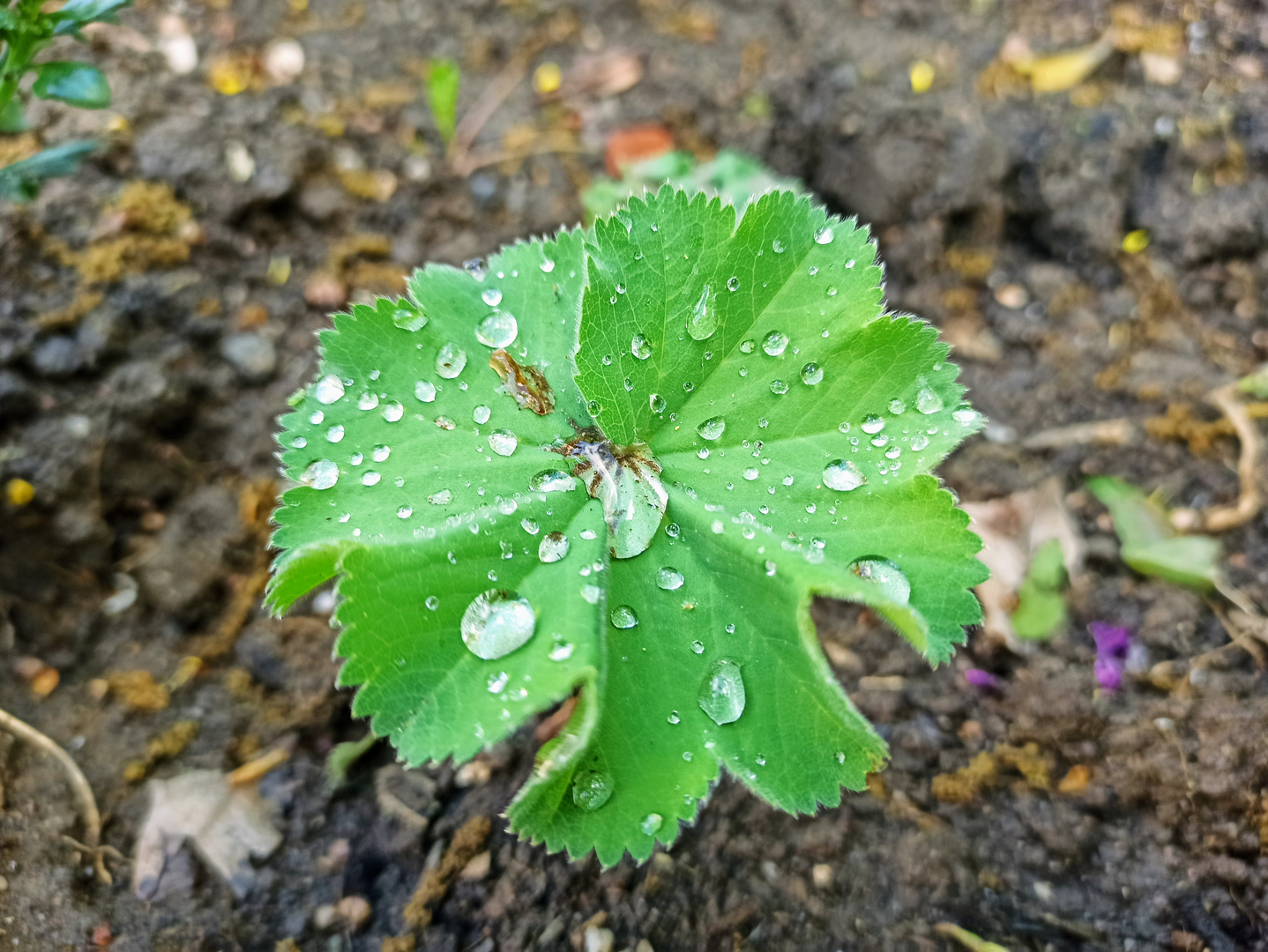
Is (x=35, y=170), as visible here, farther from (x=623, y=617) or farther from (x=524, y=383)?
(x=623, y=617)

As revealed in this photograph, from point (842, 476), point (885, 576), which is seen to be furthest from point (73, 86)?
point (885, 576)

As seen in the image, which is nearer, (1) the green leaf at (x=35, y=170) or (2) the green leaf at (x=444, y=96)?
(1) the green leaf at (x=35, y=170)

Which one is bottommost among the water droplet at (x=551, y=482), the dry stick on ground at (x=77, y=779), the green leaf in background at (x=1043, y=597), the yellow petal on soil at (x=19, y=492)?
the dry stick on ground at (x=77, y=779)

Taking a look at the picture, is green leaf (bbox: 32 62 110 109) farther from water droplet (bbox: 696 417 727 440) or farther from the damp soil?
water droplet (bbox: 696 417 727 440)

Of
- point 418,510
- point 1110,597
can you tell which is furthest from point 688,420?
point 1110,597

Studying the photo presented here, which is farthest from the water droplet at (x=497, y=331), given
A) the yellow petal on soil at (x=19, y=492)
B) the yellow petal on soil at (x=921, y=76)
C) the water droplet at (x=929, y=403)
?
the yellow petal on soil at (x=921, y=76)

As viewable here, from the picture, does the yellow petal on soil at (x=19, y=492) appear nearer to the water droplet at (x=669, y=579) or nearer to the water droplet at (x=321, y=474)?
the water droplet at (x=321, y=474)
